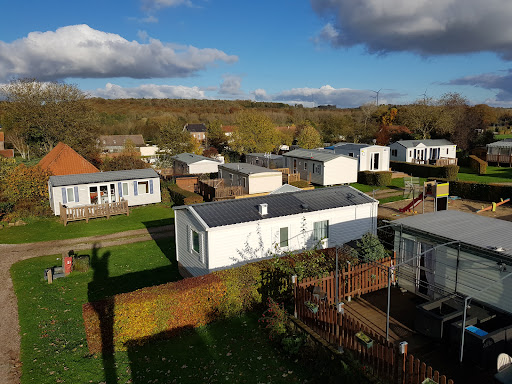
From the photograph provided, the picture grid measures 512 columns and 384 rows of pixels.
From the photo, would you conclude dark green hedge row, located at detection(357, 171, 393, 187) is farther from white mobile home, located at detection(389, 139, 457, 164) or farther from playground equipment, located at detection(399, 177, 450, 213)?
white mobile home, located at detection(389, 139, 457, 164)

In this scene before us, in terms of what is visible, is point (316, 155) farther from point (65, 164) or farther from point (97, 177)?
point (65, 164)

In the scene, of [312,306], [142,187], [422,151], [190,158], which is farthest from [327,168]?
[312,306]

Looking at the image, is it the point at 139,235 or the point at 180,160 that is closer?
the point at 139,235

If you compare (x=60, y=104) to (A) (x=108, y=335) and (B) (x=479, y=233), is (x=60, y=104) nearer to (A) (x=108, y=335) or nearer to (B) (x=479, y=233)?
(A) (x=108, y=335)

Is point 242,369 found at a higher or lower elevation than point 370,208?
lower

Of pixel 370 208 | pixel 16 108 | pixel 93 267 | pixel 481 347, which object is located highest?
pixel 16 108

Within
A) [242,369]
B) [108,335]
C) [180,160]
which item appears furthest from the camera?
[180,160]

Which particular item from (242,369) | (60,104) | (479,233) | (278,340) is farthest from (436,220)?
(60,104)

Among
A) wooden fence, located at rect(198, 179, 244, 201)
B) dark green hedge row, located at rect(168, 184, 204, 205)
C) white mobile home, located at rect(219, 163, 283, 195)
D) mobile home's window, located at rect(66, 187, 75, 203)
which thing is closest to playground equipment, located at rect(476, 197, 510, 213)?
white mobile home, located at rect(219, 163, 283, 195)

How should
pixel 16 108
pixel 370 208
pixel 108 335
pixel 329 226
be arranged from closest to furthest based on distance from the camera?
pixel 108 335 < pixel 329 226 < pixel 370 208 < pixel 16 108
